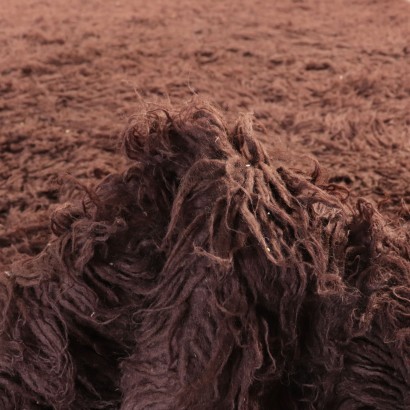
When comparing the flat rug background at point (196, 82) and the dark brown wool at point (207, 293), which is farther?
the flat rug background at point (196, 82)

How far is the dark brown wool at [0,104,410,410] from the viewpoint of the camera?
561 millimetres

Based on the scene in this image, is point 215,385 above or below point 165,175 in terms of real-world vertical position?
below

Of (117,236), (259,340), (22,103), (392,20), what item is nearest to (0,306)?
(117,236)

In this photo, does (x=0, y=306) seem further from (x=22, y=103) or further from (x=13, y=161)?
(x=22, y=103)

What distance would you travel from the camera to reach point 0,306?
624 mm

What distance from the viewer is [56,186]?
0.81 meters

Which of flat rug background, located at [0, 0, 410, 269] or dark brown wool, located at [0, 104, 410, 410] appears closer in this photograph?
dark brown wool, located at [0, 104, 410, 410]

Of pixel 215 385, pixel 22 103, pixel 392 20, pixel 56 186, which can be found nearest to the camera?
pixel 215 385

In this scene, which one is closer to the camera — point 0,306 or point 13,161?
point 0,306

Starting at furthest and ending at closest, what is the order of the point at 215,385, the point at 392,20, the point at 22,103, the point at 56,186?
the point at 392,20 → the point at 22,103 → the point at 56,186 → the point at 215,385

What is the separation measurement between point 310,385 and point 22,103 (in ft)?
1.93

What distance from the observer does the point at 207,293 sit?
0.56 meters

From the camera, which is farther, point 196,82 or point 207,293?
point 196,82

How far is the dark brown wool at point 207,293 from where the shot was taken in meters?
0.56
